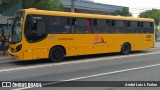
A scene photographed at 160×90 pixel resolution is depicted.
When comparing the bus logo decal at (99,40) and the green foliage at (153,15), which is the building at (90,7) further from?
the bus logo decal at (99,40)

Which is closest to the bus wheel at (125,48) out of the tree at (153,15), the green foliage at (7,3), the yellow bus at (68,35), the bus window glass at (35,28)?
the yellow bus at (68,35)

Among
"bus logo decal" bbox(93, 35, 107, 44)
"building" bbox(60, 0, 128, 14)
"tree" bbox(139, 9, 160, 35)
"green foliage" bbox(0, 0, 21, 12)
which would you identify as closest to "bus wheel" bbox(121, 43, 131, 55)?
"bus logo decal" bbox(93, 35, 107, 44)

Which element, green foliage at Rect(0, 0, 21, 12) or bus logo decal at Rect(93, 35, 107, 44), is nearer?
bus logo decal at Rect(93, 35, 107, 44)

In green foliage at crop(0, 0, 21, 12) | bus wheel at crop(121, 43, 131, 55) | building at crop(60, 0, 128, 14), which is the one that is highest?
building at crop(60, 0, 128, 14)

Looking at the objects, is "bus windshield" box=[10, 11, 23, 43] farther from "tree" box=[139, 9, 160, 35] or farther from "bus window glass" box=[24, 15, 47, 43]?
"tree" box=[139, 9, 160, 35]

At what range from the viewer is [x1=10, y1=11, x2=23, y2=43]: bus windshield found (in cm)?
1482

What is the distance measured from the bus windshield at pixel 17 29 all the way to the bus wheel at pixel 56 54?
2087mm

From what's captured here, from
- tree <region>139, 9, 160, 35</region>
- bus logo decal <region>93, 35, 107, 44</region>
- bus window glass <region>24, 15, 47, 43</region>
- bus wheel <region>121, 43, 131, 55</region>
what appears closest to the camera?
bus window glass <region>24, 15, 47, 43</region>

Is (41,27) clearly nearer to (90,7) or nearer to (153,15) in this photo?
(90,7)

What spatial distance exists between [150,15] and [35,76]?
5676 centimetres

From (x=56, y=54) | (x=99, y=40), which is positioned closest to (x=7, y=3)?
(x=99, y=40)

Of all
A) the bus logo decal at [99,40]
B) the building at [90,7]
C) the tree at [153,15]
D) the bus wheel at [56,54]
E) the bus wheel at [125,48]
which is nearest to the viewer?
the bus wheel at [56,54]

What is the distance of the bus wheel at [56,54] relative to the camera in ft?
51.9

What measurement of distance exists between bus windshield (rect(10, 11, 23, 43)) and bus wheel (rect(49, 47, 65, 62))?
209cm
